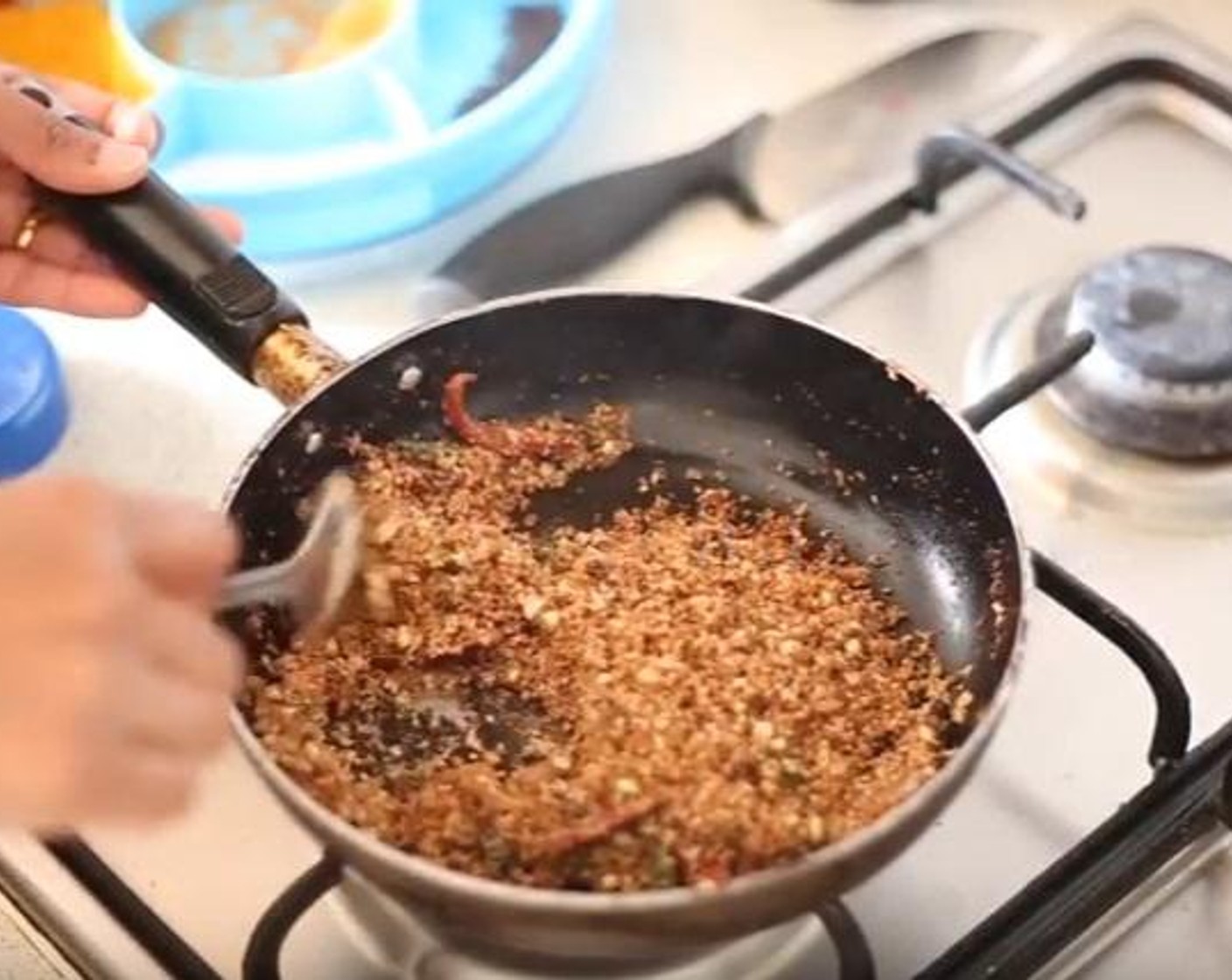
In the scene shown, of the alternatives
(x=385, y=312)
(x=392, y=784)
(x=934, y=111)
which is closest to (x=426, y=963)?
(x=392, y=784)

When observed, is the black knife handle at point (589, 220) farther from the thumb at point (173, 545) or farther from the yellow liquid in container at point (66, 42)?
the thumb at point (173, 545)

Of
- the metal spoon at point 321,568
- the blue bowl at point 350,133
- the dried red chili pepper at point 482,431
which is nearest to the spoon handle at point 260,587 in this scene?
the metal spoon at point 321,568

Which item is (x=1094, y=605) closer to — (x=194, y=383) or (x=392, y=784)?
(x=392, y=784)

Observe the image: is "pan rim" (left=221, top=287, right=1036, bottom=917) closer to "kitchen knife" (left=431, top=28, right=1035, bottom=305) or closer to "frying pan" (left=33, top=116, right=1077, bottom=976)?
"frying pan" (left=33, top=116, right=1077, bottom=976)

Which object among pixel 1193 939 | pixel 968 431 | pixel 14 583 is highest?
pixel 14 583

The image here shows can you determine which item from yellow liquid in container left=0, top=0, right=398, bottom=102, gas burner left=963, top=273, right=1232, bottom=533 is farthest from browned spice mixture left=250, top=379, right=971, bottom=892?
yellow liquid in container left=0, top=0, right=398, bottom=102

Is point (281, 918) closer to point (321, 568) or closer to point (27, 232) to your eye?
point (321, 568)
